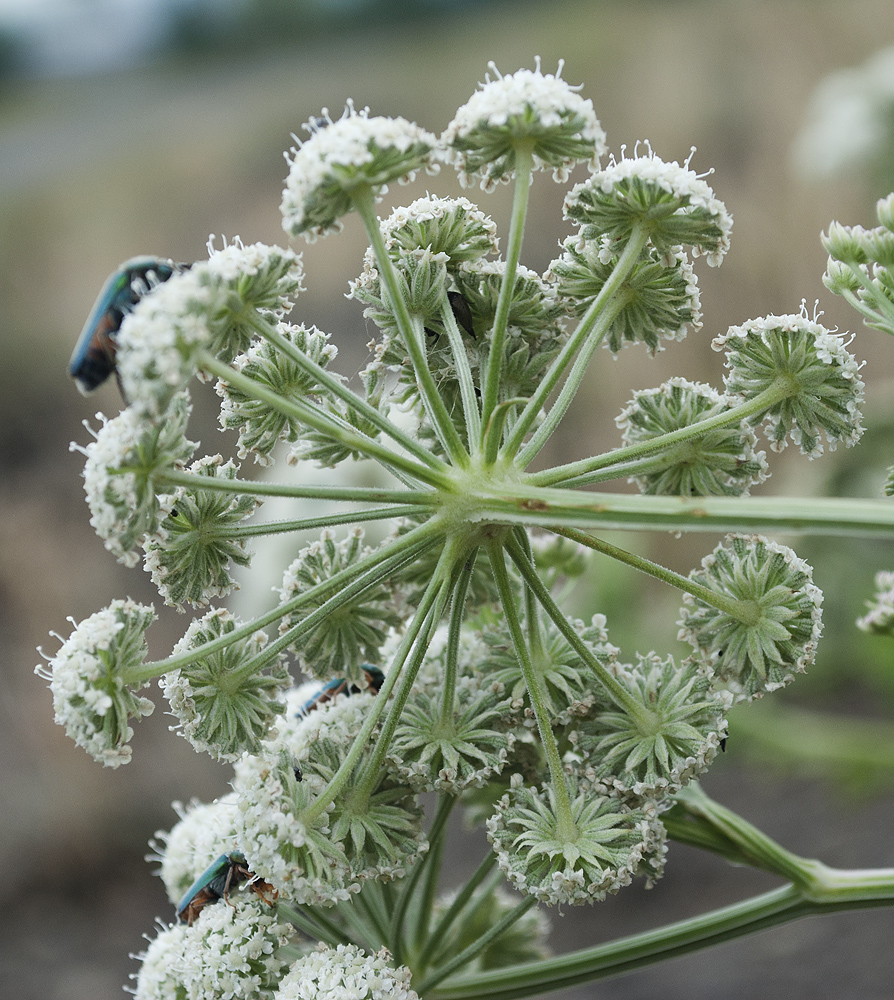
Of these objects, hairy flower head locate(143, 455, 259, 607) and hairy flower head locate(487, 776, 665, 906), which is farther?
hairy flower head locate(143, 455, 259, 607)

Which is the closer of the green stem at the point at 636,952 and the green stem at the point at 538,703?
the green stem at the point at 538,703

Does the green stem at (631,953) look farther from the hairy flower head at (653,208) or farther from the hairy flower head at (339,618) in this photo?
the hairy flower head at (653,208)

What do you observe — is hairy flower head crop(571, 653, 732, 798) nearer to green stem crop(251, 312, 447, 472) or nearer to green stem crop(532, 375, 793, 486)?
green stem crop(532, 375, 793, 486)

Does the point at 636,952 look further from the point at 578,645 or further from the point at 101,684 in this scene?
the point at 101,684

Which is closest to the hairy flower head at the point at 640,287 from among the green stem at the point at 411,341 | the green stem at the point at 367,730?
the green stem at the point at 411,341

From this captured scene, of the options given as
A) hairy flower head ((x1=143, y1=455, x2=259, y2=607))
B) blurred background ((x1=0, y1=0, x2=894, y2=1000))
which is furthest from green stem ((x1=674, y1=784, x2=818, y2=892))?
blurred background ((x1=0, y1=0, x2=894, y2=1000))

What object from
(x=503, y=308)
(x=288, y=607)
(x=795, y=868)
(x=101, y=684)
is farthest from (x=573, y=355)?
(x=795, y=868)

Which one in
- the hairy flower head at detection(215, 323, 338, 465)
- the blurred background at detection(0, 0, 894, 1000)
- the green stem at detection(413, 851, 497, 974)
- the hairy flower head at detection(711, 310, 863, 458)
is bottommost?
the green stem at detection(413, 851, 497, 974)
